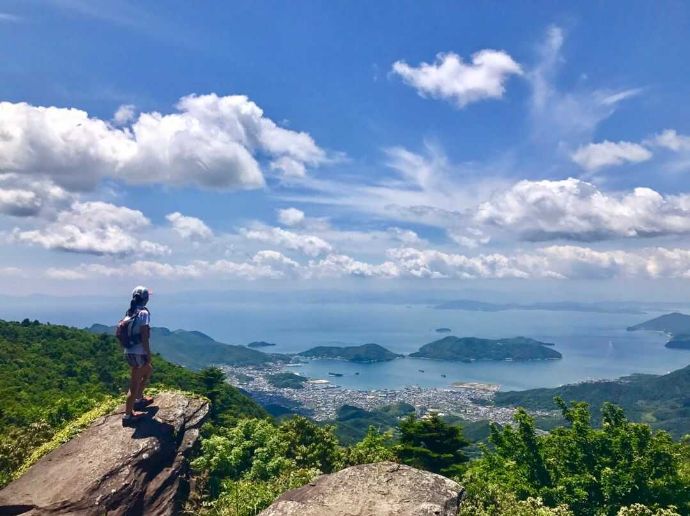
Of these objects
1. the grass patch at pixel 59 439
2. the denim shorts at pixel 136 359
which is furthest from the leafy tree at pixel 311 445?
the grass patch at pixel 59 439

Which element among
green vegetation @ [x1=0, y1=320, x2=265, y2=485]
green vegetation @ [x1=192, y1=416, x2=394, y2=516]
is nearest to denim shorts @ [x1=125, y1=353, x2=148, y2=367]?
green vegetation @ [x1=0, y1=320, x2=265, y2=485]

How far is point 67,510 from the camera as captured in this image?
28.4 feet

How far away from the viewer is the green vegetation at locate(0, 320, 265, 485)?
12.6 metres

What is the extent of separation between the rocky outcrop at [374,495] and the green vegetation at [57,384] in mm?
6918

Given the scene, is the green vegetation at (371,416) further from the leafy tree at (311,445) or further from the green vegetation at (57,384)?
the leafy tree at (311,445)

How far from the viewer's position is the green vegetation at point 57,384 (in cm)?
1258

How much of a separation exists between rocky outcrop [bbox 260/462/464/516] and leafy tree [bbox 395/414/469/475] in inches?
277

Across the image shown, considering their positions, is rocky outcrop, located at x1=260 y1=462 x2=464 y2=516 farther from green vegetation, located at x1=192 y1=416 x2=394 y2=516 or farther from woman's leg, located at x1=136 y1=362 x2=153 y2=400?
woman's leg, located at x1=136 y1=362 x2=153 y2=400

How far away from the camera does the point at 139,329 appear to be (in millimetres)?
11086

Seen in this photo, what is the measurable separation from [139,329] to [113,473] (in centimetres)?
321

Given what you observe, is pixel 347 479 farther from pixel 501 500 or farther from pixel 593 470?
pixel 593 470

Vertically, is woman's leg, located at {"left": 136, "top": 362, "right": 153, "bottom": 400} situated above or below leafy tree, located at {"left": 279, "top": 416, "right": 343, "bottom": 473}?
→ above

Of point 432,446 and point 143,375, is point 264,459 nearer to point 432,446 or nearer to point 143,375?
point 143,375

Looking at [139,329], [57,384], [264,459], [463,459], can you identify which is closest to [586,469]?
[463,459]
